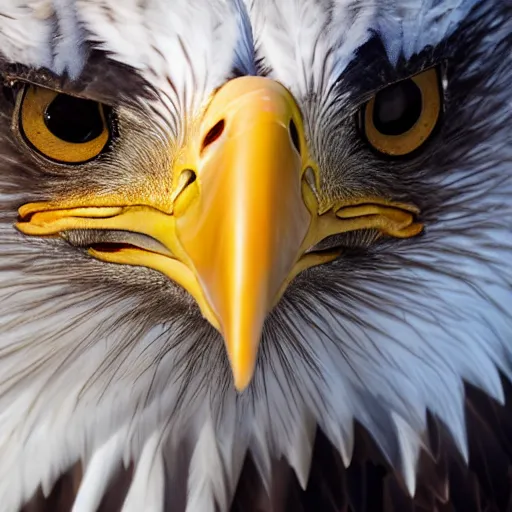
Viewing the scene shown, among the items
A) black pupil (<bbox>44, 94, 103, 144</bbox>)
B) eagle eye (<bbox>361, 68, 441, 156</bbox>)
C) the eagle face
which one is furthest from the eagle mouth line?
eagle eye (<bbox>361, 68, 441, 156</bbox>)

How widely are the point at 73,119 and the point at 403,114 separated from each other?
1.26 ft

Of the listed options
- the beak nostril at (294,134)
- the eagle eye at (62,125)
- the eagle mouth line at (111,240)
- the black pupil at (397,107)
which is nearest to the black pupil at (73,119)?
the eagle eye at (62,125)

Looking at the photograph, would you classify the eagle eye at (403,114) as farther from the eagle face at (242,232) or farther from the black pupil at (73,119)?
the black pupil at (73,119)

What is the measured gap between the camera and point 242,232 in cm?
95

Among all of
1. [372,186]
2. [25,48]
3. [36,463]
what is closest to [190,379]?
[36,463]

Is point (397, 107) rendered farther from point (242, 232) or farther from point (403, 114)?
point (242, 232)

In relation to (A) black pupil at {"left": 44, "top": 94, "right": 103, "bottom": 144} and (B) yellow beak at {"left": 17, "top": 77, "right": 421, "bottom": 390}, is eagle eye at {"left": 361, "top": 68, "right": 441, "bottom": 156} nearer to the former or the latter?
(B) yellow beak at {"left": 17, "top": 77, "right": 421, "bottom": 390}

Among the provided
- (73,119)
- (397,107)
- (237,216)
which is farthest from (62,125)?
(397,107)

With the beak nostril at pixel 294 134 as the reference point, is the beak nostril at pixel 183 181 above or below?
below

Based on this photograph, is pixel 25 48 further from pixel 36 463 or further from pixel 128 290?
pixel 36 463

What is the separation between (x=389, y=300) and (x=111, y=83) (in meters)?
0.46

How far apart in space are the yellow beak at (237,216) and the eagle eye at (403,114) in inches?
3.8

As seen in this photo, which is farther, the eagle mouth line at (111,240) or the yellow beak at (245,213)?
the eagle mouth line at (111,240)

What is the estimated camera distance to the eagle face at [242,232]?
102 cm
